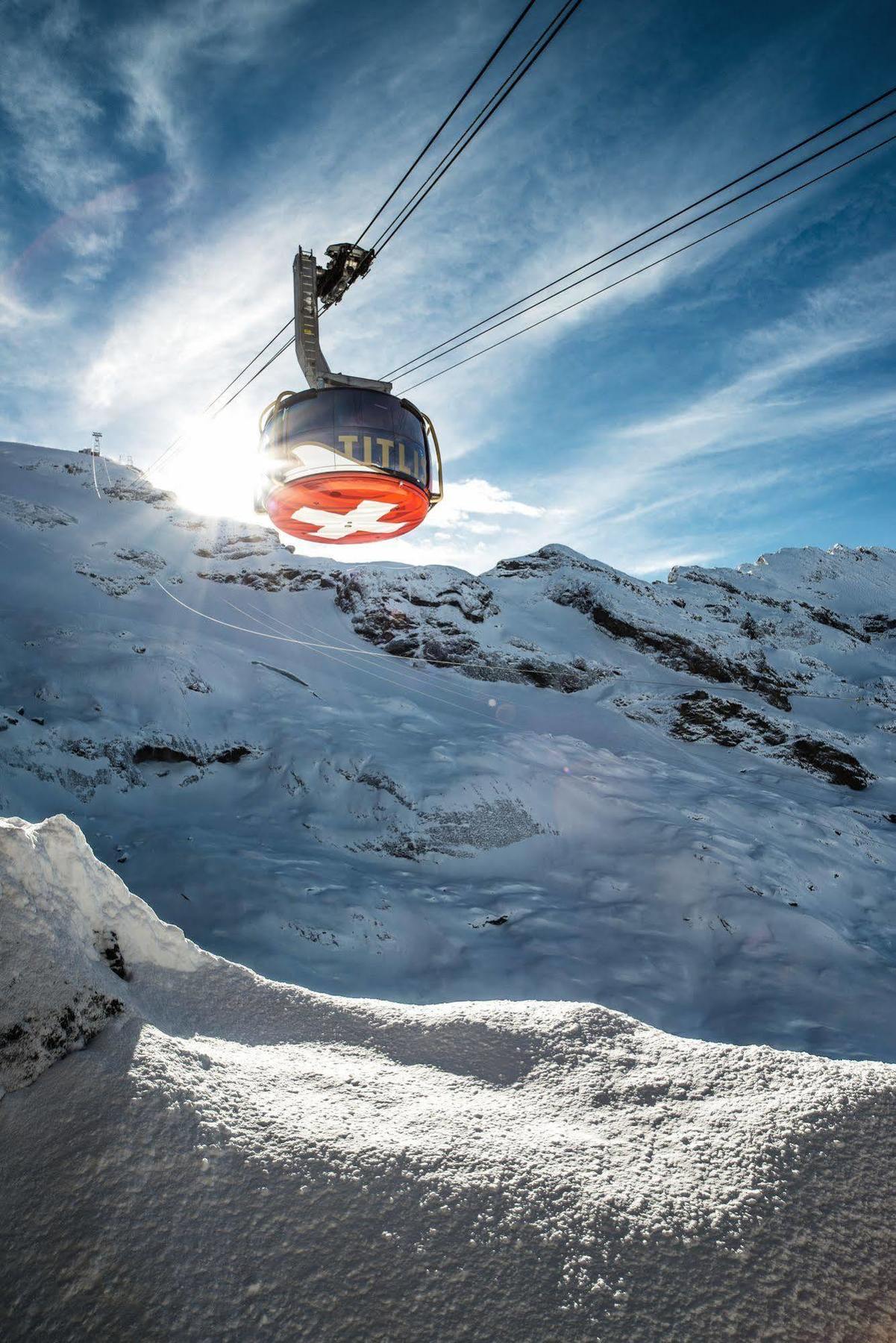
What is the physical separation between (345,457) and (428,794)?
584 inches

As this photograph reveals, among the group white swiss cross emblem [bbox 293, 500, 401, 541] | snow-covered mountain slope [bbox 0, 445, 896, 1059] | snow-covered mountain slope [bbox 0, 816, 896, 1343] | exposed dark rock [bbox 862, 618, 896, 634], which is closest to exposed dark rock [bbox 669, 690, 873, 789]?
snow-covered mountain slope [bbox 0, 445, 896, 1059]

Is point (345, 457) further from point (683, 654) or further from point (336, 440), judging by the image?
point (683, 654)

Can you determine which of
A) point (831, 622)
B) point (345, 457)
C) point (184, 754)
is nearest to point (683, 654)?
point (831, 622)

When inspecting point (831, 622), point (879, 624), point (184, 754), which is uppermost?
point (879, 624)

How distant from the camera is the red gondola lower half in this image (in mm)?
6992

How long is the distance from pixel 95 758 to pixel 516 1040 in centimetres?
1796

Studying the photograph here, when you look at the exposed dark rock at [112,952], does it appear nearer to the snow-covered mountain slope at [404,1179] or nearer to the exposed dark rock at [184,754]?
the snow-covered mountain slope at [404,1179]

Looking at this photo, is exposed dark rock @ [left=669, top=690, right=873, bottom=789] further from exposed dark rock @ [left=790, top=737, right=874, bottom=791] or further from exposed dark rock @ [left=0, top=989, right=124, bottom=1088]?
exposed dark rock @ [left=0, top=989, right=124, bottom=1088]

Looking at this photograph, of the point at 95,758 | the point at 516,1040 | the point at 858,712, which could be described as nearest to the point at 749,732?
the point at 858,712

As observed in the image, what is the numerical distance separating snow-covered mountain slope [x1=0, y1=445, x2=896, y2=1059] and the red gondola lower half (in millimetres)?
8871

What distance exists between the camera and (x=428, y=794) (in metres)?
20.3

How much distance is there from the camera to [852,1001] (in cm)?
1523

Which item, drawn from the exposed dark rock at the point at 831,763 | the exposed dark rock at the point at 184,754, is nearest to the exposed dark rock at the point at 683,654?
the exposed dark rock at the point at 831,763

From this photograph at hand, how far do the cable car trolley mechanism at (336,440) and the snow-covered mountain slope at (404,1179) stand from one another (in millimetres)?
5223
